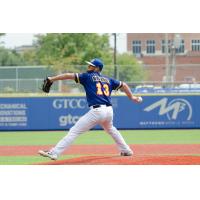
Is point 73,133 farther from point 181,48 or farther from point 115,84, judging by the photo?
point 181,48

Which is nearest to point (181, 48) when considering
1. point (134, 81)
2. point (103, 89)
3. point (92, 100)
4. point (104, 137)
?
point (134, 81)

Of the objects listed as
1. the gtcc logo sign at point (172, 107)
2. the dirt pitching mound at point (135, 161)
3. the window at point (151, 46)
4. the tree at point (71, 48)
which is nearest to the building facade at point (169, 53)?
the window at point (151, 46)

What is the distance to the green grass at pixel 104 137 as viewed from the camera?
18.6m

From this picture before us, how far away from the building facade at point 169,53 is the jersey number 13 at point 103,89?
16.2 metres

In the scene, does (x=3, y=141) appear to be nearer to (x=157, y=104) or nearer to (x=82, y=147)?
(x=82, y=147)

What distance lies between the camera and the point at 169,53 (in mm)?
47031

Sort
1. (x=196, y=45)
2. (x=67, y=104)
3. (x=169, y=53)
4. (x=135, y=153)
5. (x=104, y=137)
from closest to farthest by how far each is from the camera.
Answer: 1. (x=135, y=153)
2. (x=104, y=137)
3. (x=67, y=104)
4. (x=196, y=45)
5. (x=169, y=53)

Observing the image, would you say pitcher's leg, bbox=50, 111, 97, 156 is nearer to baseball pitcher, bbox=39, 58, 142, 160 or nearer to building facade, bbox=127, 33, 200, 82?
baseball pitcher, bbox=39, 58, 142, 160

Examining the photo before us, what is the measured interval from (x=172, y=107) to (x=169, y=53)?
23.0 m

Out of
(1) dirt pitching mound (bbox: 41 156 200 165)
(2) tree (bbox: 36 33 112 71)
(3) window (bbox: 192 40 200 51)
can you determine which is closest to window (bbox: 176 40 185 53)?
(3) window (bbox: 192 40 200 51)

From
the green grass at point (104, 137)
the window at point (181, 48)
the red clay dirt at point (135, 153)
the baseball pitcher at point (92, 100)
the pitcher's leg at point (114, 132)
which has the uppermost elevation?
the window at point (181, 48)

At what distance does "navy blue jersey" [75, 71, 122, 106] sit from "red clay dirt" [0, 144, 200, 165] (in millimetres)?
1073

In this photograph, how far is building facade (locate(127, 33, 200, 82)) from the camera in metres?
28.8

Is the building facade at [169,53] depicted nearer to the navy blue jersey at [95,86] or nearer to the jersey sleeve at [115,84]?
the jersey sleeve at [115,84]
